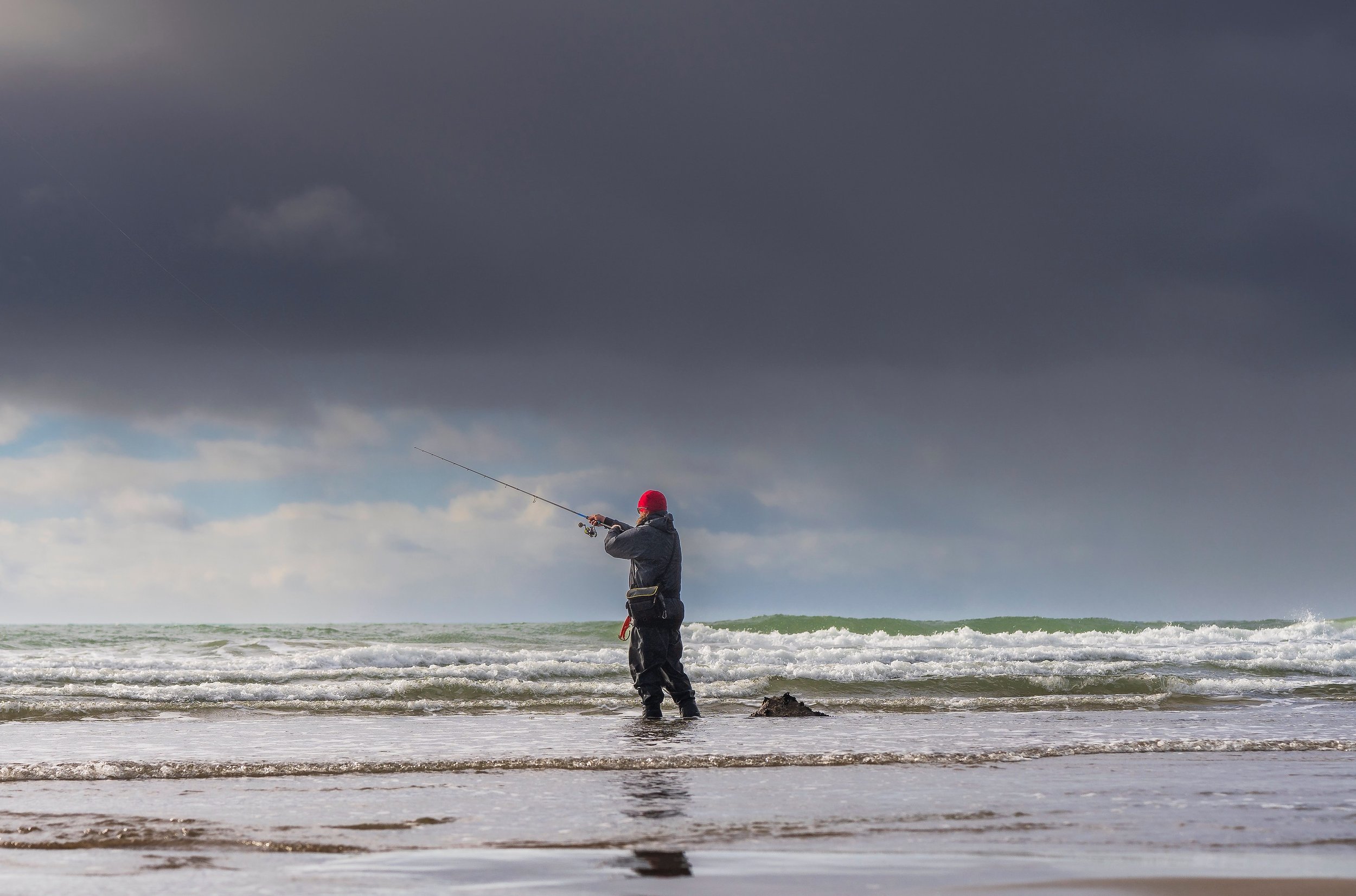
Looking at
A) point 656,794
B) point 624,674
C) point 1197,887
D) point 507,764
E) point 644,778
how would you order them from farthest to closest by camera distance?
point 624,674 → point 507,764 → point 644,778 → point 656,794 → point 1197,887

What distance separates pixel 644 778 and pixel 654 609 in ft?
13.8

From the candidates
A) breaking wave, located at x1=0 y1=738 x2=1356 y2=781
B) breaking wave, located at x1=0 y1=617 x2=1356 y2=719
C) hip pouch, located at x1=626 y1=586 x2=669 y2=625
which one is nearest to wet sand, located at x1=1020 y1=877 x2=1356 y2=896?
breaking wave, located at x1=0 y1=738 x2=1356 y2=781

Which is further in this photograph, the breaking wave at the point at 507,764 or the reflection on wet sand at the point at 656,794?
the breaking wave at the point at 507,764

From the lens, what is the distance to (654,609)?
1094 centimetres

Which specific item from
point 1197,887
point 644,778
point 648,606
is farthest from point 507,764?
point 1197,887

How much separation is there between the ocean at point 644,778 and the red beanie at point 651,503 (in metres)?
2.18

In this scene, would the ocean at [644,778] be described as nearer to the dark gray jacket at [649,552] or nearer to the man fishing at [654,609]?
the man fishing at [654,609]

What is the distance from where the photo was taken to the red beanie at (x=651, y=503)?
Result: 11219 mm

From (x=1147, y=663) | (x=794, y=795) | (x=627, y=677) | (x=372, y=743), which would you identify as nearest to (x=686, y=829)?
(x=794, y=795)

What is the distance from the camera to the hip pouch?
35.8 feet

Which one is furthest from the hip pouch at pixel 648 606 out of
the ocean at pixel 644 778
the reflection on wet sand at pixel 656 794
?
the reflection on wet sand at pixel 656 794

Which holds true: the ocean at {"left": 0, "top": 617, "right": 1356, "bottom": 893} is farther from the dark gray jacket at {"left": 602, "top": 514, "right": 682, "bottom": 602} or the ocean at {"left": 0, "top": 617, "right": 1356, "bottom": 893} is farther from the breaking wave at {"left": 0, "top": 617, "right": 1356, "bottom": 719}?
the dark gray jacket at {"left": 602, "top": 514, "right": 682, "bottom": 602}

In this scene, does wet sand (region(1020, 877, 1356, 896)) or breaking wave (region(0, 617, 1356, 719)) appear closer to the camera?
wet sand (region(1020, 877, 1356, 896))

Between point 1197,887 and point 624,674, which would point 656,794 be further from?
point 624,674
